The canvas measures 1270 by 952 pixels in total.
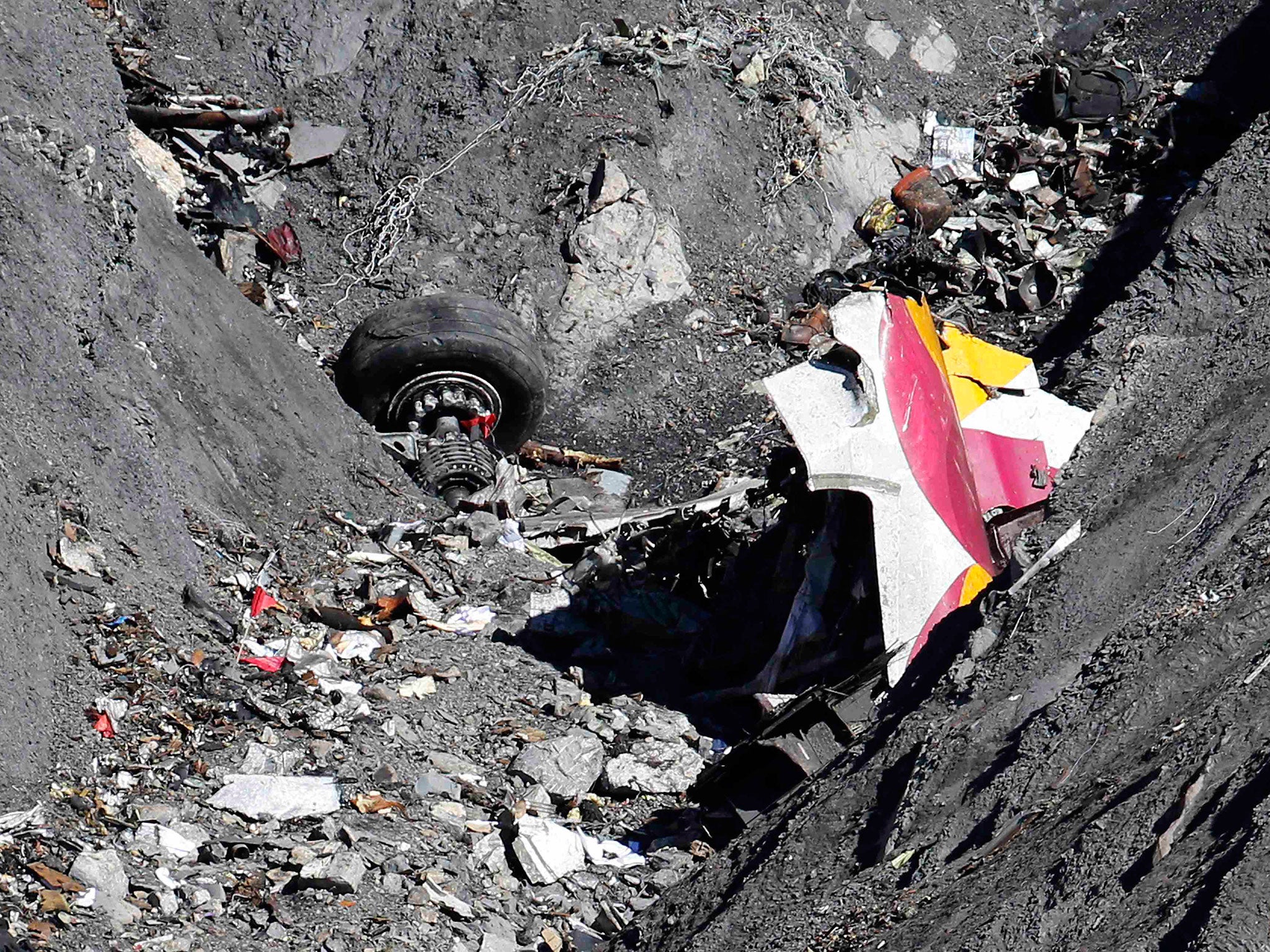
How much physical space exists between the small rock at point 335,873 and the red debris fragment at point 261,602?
195cm

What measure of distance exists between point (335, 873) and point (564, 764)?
134 cm

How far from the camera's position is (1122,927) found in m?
3.25

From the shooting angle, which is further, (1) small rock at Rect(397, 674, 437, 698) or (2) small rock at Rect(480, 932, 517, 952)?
(1) small rock at Rect(397, 674, 437, 698)

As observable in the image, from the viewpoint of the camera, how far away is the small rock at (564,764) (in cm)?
600

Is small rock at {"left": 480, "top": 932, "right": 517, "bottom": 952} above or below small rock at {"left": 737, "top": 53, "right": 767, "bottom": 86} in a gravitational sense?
below

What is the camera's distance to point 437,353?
8539 mm

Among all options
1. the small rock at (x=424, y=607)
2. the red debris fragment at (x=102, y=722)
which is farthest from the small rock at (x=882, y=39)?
the red debris fragment at (x=102, y=722)

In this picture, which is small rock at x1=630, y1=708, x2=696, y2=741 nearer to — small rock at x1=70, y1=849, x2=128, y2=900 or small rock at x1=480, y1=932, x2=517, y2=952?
small rock at x1=480, y1=932, x2=517, y2=952

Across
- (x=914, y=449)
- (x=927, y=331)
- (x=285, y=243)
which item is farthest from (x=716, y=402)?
(x=914, y=449)

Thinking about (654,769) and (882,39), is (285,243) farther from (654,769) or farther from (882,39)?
(654,769)

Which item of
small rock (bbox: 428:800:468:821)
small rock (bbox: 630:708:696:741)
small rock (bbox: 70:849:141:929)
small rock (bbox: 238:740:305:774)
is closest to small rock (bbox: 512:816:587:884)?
small rock (bbox: 428:800:468:821)

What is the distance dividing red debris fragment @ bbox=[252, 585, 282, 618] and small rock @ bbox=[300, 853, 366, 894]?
76.9 inches

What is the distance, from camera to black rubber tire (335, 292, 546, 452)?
8.54 m

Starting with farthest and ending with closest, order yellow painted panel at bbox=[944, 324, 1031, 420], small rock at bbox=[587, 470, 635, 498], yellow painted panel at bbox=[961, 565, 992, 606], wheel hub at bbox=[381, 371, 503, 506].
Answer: small rock at bbox=[587, 470, 635, 498] < wheel hub at bbox=[381, 371, 503, 506] < yellow painted panel at bbox=[944, 324, 1031, 420] < yellow painted panel at bbox=[961, 565, 992, 606]
